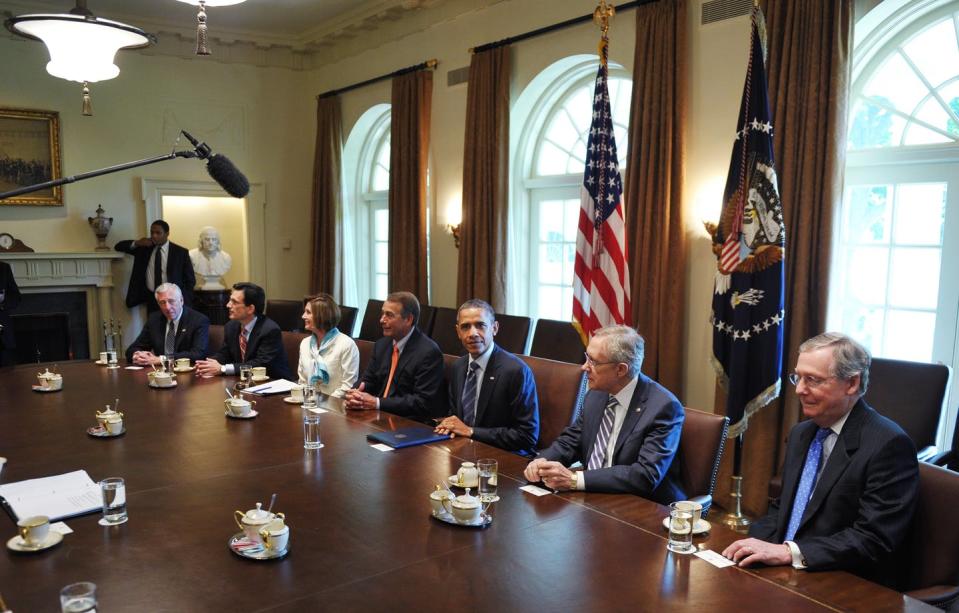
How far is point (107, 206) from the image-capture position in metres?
7.29

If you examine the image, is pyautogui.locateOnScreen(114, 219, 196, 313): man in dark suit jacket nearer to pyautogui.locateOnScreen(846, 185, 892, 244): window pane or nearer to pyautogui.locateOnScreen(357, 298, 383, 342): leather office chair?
pyautogui.locateOnScreen(357, 298, 383, 342): leather office chair

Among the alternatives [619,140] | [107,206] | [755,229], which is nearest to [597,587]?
[755,229]

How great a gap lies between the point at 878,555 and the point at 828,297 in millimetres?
2169

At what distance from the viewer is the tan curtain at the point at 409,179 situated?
6.46 m

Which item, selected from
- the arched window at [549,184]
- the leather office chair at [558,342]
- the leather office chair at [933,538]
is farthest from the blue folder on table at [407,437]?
the arched window at [549,184]

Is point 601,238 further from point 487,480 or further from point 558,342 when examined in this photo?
point 487,480

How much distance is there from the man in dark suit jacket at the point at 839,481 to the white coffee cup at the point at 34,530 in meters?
1.66

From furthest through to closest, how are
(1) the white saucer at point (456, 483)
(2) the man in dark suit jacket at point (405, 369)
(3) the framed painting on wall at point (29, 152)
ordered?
(3) the framed painting on wall at point (29, 152)
(2) the man in dark suit jacket at point (405, 369)
(1) the white saucer at point (456, 483)

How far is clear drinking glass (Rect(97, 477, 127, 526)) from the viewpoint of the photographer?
1.88 meters

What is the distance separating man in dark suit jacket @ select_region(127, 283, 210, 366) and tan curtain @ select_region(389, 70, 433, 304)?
2.16 metres

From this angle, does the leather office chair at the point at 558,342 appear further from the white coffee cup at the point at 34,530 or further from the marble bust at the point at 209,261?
the marble bust at the point at 209,261

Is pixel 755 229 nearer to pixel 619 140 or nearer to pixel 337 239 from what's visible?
pixel 619 140

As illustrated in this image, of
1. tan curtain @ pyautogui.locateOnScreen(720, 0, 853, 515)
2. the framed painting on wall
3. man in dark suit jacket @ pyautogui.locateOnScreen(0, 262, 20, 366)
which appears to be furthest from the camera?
the framed painting on wall

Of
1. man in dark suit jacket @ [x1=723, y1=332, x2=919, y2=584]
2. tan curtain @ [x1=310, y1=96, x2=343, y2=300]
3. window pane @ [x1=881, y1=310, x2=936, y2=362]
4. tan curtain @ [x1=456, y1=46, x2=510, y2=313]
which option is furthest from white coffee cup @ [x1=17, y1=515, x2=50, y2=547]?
tan curtain @ [x1=310, y1=96, x2=343, y2=300]
